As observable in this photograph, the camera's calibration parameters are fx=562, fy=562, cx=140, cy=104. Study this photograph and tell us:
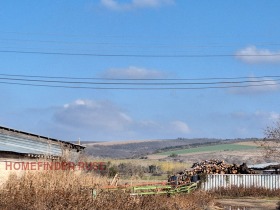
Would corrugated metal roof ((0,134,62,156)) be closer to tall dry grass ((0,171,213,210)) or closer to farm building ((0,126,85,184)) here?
farm building ((0,126,85,184))

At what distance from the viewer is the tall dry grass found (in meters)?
17.6

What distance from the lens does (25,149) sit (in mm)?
32438

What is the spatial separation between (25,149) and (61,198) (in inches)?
592

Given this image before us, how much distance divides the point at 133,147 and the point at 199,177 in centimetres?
11767

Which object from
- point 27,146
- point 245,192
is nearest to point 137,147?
point 245,192

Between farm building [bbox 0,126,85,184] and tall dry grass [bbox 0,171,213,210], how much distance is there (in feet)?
21.8

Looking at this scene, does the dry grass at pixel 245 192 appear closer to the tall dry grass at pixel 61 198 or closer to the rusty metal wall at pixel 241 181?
the rusty metal wall at pixel 241 181

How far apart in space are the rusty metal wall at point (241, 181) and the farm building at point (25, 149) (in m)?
11.1

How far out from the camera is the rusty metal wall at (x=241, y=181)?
41.8m

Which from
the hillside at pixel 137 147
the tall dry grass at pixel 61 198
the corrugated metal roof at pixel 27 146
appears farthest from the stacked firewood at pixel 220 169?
the hillside at pixel 137 147

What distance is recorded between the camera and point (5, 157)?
3005 cm

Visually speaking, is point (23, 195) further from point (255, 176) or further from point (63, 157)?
point (255, 176)

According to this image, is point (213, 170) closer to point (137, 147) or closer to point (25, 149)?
point (25, 149)

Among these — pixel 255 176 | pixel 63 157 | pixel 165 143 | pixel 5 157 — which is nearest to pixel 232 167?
pixel 255 176
